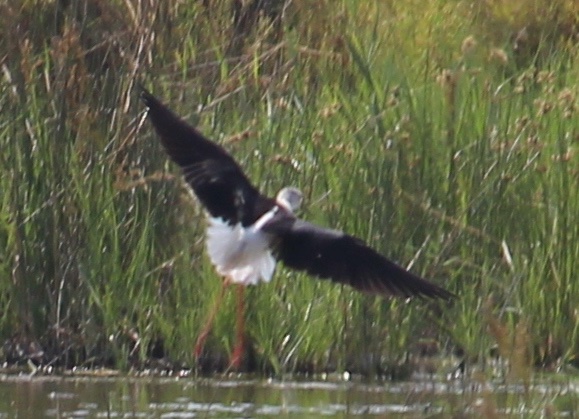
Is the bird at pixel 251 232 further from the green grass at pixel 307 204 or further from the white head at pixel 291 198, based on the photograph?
the green grass at pixel 307 204

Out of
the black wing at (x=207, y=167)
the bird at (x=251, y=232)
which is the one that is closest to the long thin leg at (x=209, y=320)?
the bird at (x=251, y=232)

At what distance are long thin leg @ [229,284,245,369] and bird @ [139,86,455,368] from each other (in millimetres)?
23

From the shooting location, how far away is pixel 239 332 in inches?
238

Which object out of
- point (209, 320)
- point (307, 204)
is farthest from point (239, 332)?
point (307, 204)

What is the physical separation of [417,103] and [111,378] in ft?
4.84

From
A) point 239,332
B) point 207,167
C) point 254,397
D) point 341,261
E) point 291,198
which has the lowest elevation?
point 254,397

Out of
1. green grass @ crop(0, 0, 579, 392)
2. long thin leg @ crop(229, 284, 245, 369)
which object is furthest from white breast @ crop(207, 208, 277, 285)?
green grass @ crop(0, 0, 579, 392)

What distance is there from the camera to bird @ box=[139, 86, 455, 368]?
541 centimetres

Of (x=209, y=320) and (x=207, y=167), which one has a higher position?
(x=207, y=167)

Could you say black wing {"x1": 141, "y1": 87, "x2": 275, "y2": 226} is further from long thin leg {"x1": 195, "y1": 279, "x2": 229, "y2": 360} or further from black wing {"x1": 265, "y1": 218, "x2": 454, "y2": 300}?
long thin leg {"x1": 195, "y1": 279, "x2": 229, "y2": 360}

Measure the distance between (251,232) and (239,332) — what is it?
48 centimetres

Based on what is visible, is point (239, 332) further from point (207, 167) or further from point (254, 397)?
point (207, 167)

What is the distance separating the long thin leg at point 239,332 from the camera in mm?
5996

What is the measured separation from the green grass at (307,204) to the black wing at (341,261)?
0.47 m
